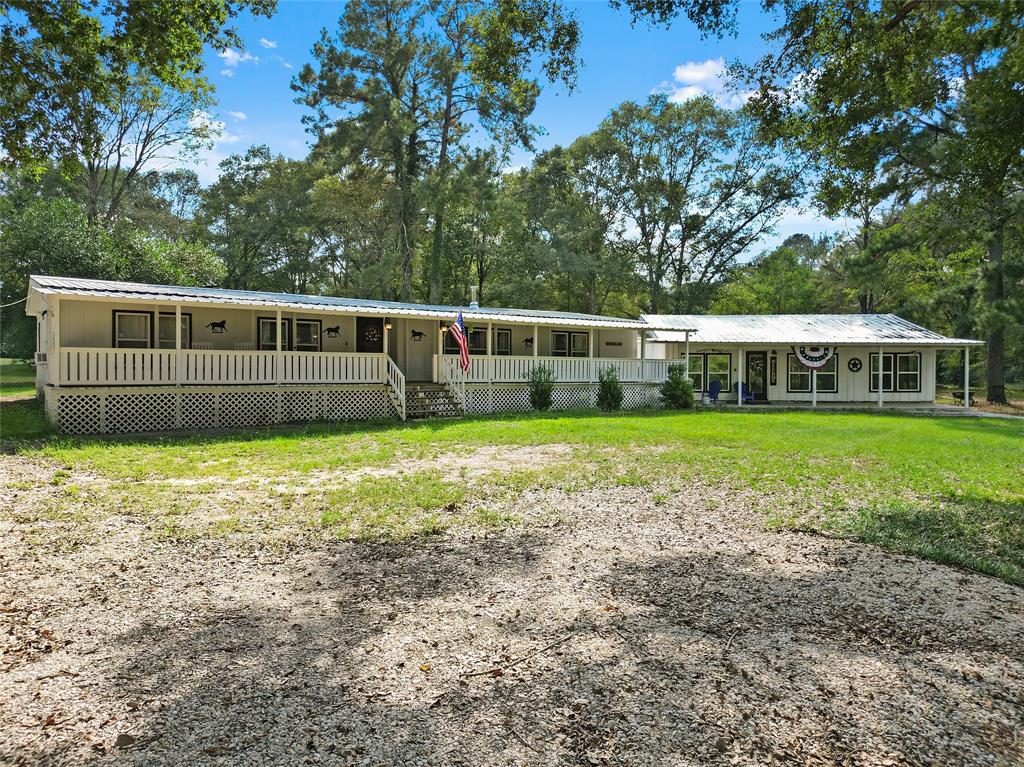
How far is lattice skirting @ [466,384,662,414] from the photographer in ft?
58.7

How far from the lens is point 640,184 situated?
116 ft

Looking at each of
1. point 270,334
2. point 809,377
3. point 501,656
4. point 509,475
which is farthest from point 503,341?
point 501,656

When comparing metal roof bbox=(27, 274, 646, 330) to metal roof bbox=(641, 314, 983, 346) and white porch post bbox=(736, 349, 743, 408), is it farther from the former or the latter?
white porch post bbox=(736, 349, 743, 408)

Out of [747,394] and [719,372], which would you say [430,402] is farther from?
[719,372]

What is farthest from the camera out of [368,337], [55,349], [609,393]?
[609,393]

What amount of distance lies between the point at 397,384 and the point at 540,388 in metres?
4.71

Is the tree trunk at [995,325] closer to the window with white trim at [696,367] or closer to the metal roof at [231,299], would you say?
the window with white trim at [696,367]

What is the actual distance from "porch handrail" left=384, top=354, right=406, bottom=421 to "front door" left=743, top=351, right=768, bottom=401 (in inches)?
605

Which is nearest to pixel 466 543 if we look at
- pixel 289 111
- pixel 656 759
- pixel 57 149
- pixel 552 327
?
pixel 656 759

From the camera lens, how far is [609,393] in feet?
63.9

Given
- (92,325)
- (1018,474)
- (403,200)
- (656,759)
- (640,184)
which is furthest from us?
(640,184)

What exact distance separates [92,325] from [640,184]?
29.8 meters

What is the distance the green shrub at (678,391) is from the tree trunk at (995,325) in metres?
12.6

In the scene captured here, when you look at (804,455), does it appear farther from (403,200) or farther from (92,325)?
(403,200)
